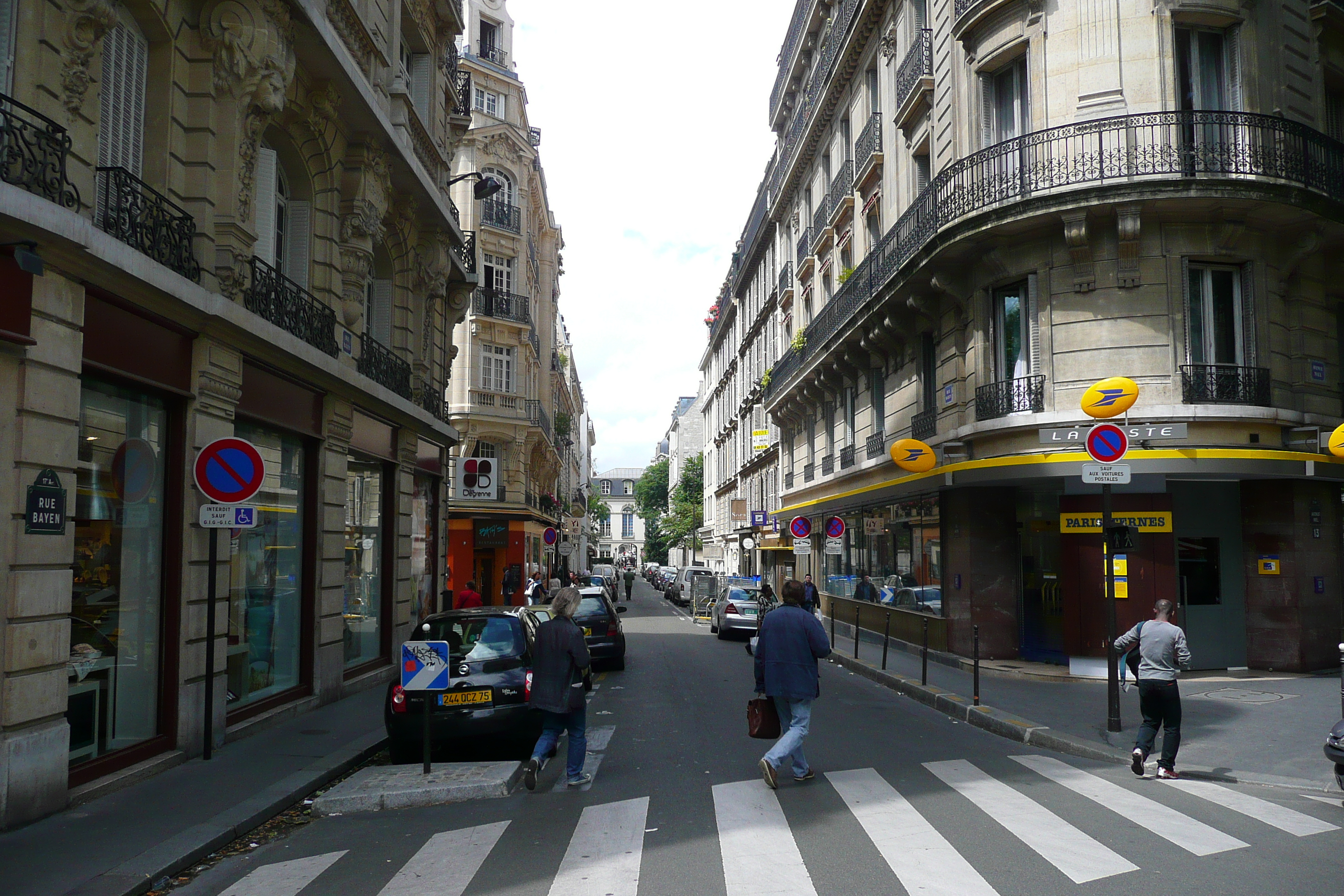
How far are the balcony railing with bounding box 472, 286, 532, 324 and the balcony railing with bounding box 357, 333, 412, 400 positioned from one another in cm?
1812

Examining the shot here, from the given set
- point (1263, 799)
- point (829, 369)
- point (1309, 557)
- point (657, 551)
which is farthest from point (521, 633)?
point (657, 551)

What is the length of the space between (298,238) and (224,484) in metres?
6.04

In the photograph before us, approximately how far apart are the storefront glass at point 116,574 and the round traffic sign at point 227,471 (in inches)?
28.3

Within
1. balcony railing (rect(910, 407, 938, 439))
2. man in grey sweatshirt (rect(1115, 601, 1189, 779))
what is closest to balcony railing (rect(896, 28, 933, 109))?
balcony railing (rect(910, 407, 938, 439))

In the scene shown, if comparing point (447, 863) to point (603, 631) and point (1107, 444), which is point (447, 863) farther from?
point (603, 631)

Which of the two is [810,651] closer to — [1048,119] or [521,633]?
[521,633]

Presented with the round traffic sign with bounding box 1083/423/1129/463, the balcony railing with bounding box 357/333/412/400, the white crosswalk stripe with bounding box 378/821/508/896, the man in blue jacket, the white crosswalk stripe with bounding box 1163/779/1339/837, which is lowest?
the white crosswalk stripe with bounding box 1163/779/1339/837

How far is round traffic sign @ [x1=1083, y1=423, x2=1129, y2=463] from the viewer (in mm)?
11031

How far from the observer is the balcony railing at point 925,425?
63.3ft

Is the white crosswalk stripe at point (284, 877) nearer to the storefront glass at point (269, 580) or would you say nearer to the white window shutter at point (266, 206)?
the storefront glass at point (269, 580)

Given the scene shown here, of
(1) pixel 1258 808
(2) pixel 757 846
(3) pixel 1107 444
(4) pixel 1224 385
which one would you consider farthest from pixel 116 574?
(4) pixel 1224 385

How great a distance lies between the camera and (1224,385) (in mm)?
14914

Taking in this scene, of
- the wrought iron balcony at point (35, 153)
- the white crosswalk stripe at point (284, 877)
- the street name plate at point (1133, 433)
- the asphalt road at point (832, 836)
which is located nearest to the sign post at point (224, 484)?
the wrought iron balcony at point (35, 153)

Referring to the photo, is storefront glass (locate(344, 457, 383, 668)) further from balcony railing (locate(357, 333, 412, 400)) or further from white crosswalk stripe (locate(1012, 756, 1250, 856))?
white crosswalk stripe (locate(1012, 756, 1250, 856))
